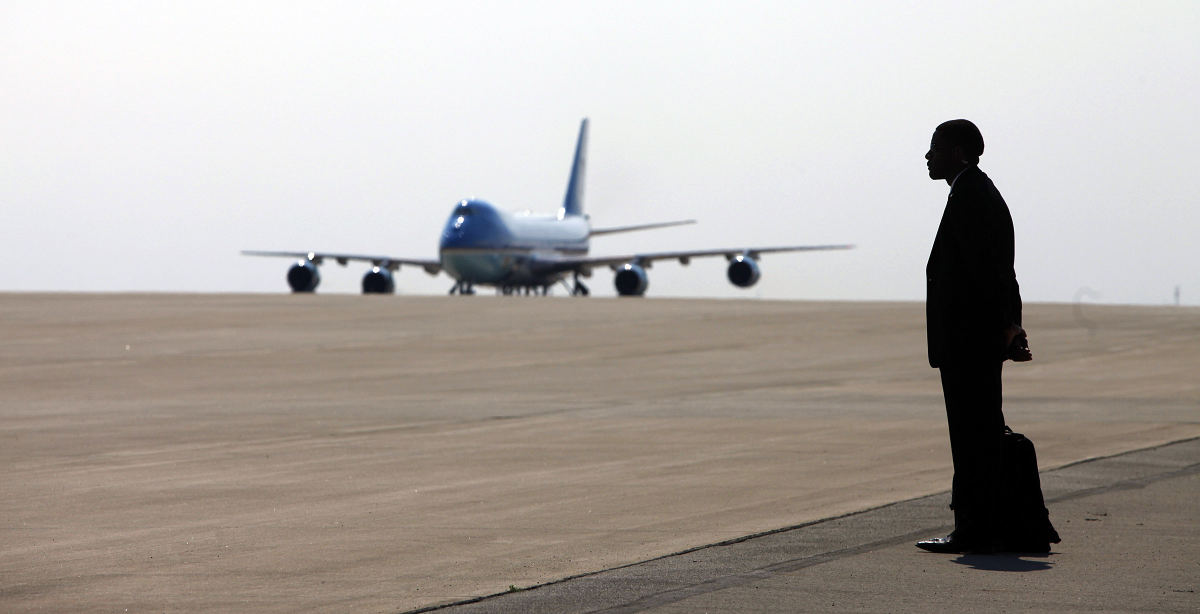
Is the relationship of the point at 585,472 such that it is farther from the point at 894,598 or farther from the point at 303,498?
the point at 894,598

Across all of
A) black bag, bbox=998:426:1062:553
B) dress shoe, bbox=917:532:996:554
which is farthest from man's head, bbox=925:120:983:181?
dress shoe, bbox=917:532:996:554

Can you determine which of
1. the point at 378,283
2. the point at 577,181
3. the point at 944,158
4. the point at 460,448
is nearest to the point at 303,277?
the point at 378,283

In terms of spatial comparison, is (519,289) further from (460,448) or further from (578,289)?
(460,448)

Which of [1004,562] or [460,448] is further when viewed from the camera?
[460,448]

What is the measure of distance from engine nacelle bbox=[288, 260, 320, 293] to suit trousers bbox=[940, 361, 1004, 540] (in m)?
55.6

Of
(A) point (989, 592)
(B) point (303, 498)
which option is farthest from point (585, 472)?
(A) point (989, 592)

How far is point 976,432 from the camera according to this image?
764 centimetres

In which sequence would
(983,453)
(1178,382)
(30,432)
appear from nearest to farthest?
(983,453) → (30,432) → (1178,382)

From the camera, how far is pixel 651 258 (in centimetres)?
6550

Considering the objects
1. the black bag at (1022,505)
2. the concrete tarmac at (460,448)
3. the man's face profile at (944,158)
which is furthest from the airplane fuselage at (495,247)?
the black bag at (1022,505)

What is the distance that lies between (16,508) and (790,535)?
159 inches

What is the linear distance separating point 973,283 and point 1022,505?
997 mm

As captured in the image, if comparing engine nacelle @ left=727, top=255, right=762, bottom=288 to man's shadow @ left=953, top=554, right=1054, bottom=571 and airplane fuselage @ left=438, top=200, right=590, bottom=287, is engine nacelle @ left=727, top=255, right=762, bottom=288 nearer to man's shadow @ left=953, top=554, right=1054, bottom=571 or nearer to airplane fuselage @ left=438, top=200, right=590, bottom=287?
airplane fuselage @ left=438, top=200, right=590, bottom=287

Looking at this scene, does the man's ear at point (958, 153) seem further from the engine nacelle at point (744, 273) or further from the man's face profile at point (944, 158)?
the engine nacelle at point (744, 273)
